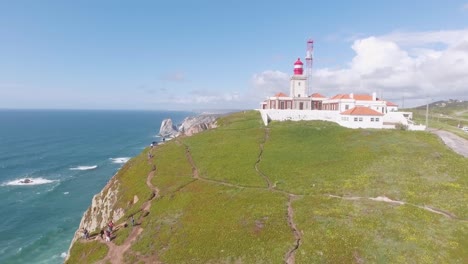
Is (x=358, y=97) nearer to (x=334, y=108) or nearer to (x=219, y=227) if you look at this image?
(x=334, y=108)

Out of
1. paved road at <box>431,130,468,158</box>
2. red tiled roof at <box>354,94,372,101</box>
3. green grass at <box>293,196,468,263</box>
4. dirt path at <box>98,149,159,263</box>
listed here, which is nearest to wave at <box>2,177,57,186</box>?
dirt path at <box>98,149,159,263</box>

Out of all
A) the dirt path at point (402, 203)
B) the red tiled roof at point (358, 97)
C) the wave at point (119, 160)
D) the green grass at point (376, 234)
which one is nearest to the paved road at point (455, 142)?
the red tiled roof at point (358, 97)

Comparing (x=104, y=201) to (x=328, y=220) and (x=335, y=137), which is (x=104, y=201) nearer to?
(x=328, y=220)

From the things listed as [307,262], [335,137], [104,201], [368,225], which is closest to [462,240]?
→ [368,225]

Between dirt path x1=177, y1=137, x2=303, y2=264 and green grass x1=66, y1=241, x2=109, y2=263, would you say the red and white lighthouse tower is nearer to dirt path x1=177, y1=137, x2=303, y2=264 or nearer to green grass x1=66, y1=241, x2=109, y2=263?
dirt path x1=177, y1=137, x2=303, y2=264

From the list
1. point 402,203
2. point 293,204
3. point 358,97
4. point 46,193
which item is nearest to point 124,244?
point 293,204

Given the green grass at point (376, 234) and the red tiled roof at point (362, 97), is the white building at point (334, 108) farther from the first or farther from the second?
the green grass at point (376, 234)
